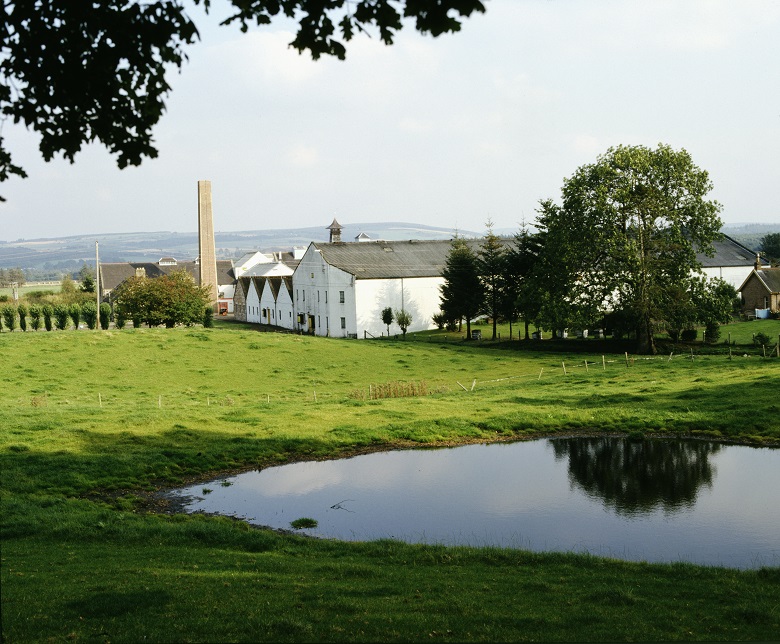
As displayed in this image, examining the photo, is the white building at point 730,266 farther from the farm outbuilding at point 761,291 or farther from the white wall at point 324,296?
the white wall at point 324,296

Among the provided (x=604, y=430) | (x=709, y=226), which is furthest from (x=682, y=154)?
(x=604, y=430)

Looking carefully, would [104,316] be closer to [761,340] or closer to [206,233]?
[206,233]

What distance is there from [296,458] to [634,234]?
110 feet

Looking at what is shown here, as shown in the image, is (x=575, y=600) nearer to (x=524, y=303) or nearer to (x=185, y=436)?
(x=185, y=436)

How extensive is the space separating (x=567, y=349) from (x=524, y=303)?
434 cm

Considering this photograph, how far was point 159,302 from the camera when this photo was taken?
6862 centimetres

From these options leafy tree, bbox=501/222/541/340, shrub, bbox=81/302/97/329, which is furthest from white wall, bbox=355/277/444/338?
shrub, bbox=81/302/97/329

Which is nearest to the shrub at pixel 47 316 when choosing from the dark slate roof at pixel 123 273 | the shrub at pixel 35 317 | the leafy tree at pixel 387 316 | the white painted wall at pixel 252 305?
the shrub at pixel 35 317

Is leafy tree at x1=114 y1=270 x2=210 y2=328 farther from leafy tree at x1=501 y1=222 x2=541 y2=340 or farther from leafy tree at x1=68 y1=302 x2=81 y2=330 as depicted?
leafy tree at x1=501 y1=222 x2=541 y2=340

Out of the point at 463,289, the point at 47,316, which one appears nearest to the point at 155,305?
the point at 47,316

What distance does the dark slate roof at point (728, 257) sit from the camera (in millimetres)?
79875

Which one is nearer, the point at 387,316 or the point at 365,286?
the point at 387,316

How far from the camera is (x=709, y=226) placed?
51.4m

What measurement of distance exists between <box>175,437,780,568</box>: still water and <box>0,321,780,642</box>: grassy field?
1674mm
